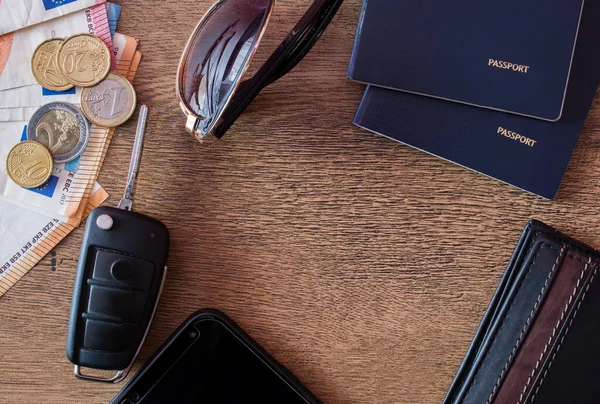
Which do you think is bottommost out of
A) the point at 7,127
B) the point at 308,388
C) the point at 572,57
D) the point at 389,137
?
the point at 308,388

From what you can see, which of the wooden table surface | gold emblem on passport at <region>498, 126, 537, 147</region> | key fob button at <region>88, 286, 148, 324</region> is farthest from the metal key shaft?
gold emblem on passport at <region>498, 126, 537, 147</region>

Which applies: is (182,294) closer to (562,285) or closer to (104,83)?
(104,83)

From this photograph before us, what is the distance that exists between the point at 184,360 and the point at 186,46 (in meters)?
0.40

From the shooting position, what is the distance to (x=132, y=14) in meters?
0.67

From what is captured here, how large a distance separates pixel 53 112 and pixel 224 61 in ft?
0.76

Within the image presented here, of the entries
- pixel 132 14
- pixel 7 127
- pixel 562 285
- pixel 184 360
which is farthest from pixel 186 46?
pixel 562 285

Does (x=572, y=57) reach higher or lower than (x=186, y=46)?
higher

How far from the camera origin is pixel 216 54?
2.14 feet

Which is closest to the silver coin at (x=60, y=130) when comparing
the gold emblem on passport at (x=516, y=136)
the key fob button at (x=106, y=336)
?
the key fob button at (x=106, y=336)

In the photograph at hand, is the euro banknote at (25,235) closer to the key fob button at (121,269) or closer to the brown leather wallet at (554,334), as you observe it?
the key fob button at (121,269)

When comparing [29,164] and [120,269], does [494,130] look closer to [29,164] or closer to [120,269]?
[120,269]

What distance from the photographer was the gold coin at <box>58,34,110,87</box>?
0.66m

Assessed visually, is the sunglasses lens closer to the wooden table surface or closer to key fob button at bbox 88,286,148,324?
the wooden table surface

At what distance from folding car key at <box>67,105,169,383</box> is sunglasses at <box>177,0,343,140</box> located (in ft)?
0.46
